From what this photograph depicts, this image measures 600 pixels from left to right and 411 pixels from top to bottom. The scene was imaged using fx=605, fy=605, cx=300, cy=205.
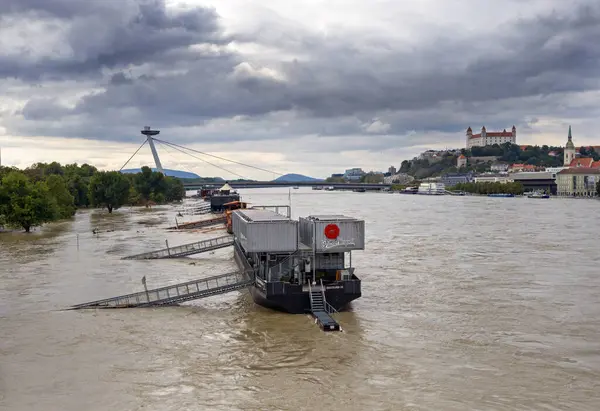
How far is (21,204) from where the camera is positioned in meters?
80.2

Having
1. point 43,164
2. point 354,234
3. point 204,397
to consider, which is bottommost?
point 204,397

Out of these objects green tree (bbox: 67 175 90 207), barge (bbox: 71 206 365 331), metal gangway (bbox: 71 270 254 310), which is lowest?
metal gangway (bbox: 71 270 254 310)

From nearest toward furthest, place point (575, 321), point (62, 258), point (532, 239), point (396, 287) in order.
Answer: point (575, 321), point (396, 287), point (62, 258), point (532, 239)

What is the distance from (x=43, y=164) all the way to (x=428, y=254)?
151 metres

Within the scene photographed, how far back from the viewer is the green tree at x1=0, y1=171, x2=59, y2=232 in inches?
3123

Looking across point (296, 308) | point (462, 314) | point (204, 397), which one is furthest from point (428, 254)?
point (204, 397)

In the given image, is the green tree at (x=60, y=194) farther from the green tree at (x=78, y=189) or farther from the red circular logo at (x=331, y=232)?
the red circular logo at (x=331, y=232)

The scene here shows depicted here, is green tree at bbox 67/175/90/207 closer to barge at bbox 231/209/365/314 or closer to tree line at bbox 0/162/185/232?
tree line at bbox 0/162/185/232

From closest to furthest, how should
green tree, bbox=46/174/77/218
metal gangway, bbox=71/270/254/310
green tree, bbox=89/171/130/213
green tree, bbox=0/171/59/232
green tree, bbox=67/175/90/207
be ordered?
metal gangway, bbox=71/270/254/310 → green tree, bbox=0/171/59/232 → green tree, bbox=46/174/77/218 → green tree, bbox=89/171/130/213 → green tree, bbox=67/175/90/207

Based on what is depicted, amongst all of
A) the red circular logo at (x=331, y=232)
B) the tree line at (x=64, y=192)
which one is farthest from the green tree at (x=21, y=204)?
the red circular logo at (x=331, y=232)

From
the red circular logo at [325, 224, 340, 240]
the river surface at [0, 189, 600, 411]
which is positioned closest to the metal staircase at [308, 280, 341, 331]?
the river surface at [0, 189, 600, 411]

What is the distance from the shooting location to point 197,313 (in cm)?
3212

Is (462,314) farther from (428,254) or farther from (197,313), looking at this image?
(428,254)

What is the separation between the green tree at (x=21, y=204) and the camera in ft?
260
